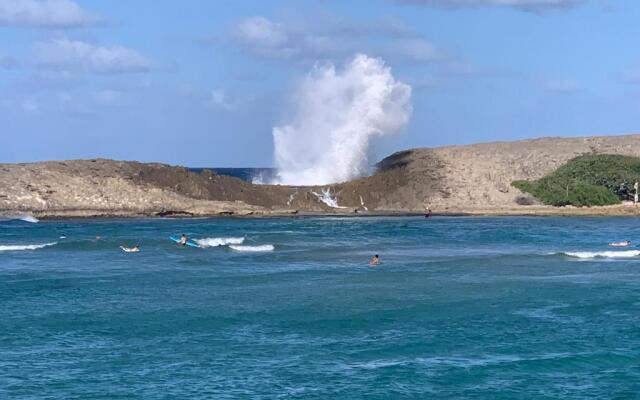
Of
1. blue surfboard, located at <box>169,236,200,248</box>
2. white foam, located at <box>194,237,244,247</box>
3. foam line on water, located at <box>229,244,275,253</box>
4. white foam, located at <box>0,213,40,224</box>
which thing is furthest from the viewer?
white foam, located at <box>0,213,40,224</box>

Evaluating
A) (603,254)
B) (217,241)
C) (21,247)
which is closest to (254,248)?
(217,241)

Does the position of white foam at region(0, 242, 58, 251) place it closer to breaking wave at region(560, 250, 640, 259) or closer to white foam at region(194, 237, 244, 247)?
white foam at region(194, 237, 244, 247)

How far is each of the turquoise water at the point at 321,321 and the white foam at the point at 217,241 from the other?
3.06ft

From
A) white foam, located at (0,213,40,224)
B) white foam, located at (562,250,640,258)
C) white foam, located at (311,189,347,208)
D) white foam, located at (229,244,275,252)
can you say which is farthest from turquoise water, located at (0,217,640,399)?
white foam, located at (311,189,347,208)

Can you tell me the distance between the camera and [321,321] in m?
33.3

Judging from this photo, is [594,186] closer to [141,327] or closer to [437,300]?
[437,300]

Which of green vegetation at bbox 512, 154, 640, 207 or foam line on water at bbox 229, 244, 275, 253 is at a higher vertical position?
green vegetation at bbox 512, 154, 640, 207

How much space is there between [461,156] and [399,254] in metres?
44.1

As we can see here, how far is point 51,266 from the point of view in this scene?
49625 mm

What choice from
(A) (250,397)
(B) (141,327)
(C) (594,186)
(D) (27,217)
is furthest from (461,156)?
(A) (250,397)

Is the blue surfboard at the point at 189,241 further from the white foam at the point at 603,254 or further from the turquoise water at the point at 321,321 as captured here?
the white foam at the point at 603,254

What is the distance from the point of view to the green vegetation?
86.6m

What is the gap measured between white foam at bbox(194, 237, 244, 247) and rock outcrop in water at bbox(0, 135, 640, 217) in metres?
19.1

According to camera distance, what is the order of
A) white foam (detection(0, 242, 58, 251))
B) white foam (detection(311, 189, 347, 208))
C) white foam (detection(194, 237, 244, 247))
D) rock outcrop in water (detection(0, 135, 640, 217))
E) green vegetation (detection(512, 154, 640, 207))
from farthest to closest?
1. green vegetation (detection(512, 154, 640, 207))
2. white foam (detection(311, 189, 347, 208))
3. rock outcrop in water (detection(0, 135, 640, 217))
4. white foam (detection(194, 237, 244, 247))
5. white foam (detection(0, 242, 58, 251))
